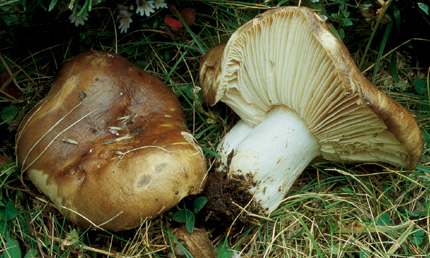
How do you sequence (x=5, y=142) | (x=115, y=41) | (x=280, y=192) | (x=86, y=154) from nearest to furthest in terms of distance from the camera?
(x=86, y=154)
(x=280, y=192)
(x=5, y=142)
(x=115, y=41)

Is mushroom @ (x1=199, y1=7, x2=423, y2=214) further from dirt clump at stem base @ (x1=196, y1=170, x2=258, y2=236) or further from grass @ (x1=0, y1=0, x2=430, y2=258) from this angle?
grass @ (x1=0, y1=0, x2=430, y2=258)

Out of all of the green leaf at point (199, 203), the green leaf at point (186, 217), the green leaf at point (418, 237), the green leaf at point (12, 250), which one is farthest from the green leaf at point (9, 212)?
the green leaf at point (418, 237)

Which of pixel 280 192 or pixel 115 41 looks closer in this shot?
pixel 280 192

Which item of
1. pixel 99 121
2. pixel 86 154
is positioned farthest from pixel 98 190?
pixel 99 121

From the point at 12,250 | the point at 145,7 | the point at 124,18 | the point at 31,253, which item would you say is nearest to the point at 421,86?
the point at 145,7

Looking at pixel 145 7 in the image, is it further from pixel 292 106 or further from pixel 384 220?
pixel 384 220

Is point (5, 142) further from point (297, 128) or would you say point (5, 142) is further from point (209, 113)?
point (297, 128)

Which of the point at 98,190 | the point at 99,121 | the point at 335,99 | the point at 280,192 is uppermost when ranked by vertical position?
the point at 335,99

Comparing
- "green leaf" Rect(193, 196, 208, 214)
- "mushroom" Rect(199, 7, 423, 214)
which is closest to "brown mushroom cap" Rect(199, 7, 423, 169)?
"mushroom" Rect(199, 7, 423, 214)
